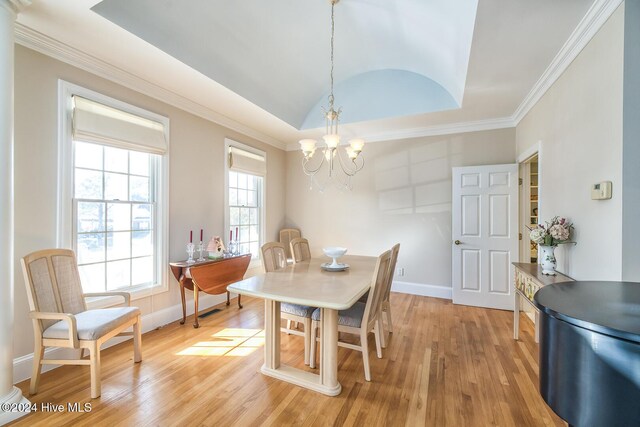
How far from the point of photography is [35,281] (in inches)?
79.0

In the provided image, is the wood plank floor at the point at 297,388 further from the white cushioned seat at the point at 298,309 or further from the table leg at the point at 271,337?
the white cushioned seat at the point at 298,309

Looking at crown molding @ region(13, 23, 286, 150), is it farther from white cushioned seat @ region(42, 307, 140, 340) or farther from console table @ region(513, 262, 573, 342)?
console table @ region(513, 262, 573, 342)

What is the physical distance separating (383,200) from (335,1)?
2839 millimetres

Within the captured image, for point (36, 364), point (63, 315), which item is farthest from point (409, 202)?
point (36, 364)

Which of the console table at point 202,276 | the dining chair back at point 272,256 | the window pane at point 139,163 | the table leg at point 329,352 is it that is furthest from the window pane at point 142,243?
the table leg at point 329,352

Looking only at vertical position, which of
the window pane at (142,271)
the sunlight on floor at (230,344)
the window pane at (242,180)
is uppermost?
the window pane at (242,180)

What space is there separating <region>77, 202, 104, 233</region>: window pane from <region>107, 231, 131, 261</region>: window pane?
15 cm

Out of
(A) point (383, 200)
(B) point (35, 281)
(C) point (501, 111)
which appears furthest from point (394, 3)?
(B) point (35, 281)

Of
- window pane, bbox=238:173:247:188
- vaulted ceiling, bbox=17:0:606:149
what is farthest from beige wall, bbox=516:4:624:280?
window pane, bbox=238:173:247:188

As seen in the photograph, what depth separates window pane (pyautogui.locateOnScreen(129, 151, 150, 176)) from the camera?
2.98 meters

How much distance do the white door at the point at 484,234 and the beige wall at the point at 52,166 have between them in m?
3.40

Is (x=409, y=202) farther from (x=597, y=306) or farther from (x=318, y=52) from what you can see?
(x=597, y=306)

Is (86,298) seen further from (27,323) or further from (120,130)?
(120,130)

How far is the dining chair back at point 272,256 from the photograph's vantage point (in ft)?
8.92
